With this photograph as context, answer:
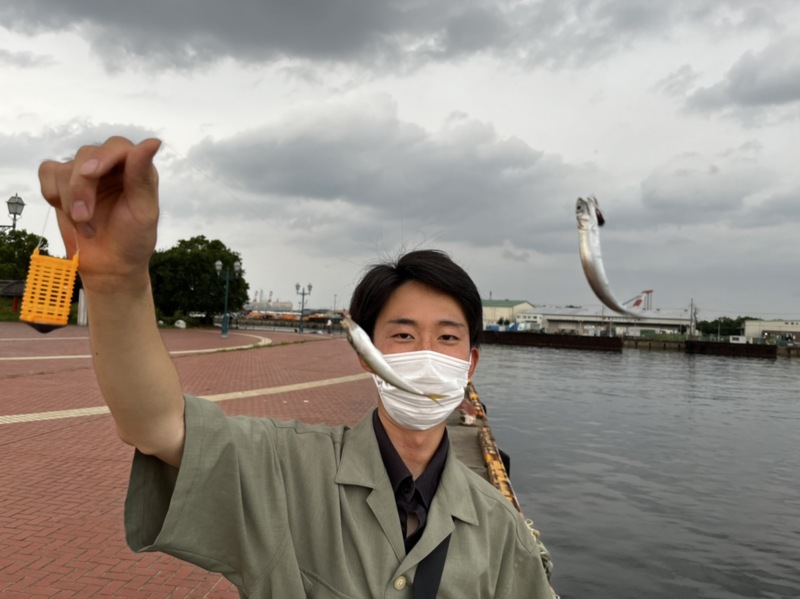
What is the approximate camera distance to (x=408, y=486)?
154cm

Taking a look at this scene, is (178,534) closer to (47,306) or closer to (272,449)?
(272,449)

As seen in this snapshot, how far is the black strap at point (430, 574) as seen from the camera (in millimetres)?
1356

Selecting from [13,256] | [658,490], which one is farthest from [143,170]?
[13,256]

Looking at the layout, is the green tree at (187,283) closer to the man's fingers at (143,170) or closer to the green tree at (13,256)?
the green tree at (13,256)

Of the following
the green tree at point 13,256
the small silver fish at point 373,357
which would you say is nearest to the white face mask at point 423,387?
the small silver fish at point 373,357

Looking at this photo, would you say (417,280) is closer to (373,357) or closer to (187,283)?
(373,357)

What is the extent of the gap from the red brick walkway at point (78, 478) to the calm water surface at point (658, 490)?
4.35 m

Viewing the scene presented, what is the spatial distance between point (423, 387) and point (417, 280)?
0.32m

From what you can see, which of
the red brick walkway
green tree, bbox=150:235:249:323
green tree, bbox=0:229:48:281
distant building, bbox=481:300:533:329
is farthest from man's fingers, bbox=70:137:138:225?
distant building, bbox=481:300:533:329

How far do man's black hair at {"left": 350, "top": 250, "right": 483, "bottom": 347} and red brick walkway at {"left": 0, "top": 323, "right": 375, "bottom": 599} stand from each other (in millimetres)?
3461

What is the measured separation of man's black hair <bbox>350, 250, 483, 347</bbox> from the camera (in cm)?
171

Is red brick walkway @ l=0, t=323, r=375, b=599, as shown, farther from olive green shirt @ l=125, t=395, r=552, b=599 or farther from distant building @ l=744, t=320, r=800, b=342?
distant building @ l=744, t=320, r=800, b=342

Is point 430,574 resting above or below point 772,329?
below

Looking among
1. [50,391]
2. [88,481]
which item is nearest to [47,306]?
[88,481]
